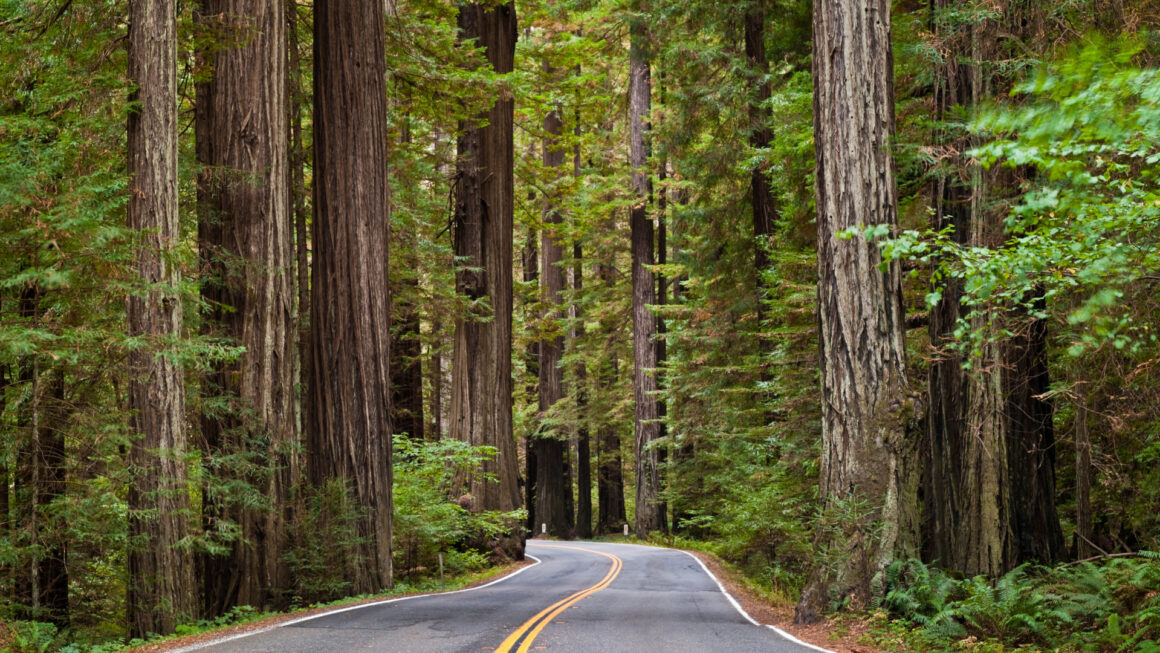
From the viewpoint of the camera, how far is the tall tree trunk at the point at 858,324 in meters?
9.78

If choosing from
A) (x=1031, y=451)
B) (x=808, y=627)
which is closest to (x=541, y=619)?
(x=808, y=627)

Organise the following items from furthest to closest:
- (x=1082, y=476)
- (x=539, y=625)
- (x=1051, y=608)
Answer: (x=1082, y=476), (x=539, y=625), (x=1051, y=608)

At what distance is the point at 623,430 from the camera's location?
1576 inches

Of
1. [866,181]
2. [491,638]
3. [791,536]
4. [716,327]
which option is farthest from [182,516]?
[716,327]

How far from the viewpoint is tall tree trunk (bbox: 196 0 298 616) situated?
1174cm

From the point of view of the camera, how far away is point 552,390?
3550cm

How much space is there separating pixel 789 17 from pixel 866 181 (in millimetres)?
8972

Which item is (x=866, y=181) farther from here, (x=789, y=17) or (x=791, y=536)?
(x=789, y=17)

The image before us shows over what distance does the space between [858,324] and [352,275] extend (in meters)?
8.13

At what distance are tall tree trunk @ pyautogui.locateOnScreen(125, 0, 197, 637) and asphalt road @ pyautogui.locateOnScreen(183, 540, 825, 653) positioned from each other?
1.76 m

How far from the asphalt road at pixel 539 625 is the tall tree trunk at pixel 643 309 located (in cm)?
1409

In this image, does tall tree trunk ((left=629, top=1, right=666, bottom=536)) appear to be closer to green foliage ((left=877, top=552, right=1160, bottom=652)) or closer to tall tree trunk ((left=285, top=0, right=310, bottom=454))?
tall tree trunk ((left=285, top=0, right=310, bottom=454))

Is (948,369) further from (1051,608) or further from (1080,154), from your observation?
(1080,154)

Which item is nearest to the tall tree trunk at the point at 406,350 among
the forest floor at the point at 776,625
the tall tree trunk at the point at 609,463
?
the forest floor at the point at 776,625
